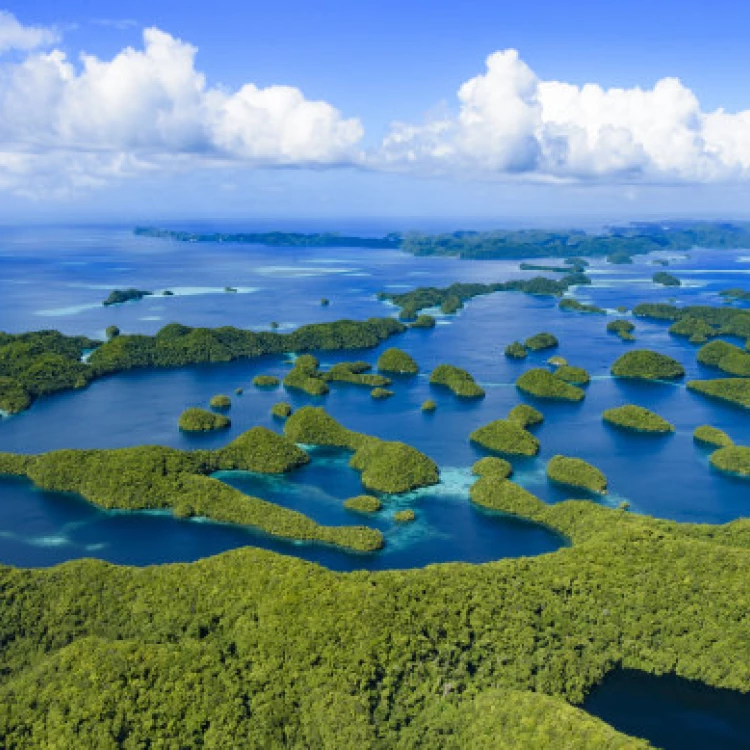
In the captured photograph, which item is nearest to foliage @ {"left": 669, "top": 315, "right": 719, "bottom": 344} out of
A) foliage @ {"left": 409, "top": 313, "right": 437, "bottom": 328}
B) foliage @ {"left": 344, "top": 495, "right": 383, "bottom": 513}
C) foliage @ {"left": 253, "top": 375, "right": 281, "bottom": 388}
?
foliage @ {"left": 409, "top": 313, "right": 437, "bottom": 328}

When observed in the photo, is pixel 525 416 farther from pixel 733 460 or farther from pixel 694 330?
pixel 694 330

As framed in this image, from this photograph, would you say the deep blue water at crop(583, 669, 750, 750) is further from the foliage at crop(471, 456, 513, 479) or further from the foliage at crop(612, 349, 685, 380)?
the foliage at crop(612, 349, 685, 380)

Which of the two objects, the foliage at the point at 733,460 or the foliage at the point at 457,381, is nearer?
the foliage at the point at 733,460

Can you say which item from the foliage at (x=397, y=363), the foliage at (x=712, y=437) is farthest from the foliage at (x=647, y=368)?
the foliage at (x=397, y=363)

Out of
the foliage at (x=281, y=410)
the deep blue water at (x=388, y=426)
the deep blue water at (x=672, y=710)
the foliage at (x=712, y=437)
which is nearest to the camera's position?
the deep blue water at (x=672, y=710)

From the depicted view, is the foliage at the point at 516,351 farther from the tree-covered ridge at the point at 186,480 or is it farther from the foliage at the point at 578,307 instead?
the tree-covered ridge at the point at 186,480
